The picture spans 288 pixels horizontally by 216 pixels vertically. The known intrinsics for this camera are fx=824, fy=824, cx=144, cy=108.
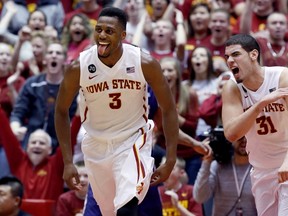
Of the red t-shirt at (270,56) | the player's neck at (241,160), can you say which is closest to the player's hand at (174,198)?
the player's neck at (241,160)

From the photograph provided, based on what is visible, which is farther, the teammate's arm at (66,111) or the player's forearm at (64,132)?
the player's forearm at (64,132)

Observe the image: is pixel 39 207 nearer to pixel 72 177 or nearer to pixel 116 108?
pixel 72 177

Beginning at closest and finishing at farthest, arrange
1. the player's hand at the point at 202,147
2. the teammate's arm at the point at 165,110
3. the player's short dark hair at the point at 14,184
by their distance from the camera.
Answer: the teammate's arm at the point at 165,110, the player's hand at the point at 202,147, the player's short dark hair at the point at 14,184

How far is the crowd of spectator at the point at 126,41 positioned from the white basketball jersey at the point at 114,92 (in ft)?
5.02

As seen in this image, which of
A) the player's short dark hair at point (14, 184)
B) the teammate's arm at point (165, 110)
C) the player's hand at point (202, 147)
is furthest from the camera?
the player's short dark hair at point (14, 184)

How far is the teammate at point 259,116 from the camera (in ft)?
19.9

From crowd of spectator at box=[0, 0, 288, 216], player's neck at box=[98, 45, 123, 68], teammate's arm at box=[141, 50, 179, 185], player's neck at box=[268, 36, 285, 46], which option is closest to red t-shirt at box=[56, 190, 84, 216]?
crowd of spectator at box=[0, 0, 288, 216]

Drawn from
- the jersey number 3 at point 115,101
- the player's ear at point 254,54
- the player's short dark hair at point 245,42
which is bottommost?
the jersey number 3 at point 115,101

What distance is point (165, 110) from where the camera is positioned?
621cm

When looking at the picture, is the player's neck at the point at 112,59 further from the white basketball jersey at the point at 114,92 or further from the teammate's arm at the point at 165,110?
the teammate's arm at the point at 165,110

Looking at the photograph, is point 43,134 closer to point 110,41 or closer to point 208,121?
point 208,121

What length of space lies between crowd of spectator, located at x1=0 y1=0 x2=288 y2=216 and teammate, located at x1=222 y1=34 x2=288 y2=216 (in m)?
1.04

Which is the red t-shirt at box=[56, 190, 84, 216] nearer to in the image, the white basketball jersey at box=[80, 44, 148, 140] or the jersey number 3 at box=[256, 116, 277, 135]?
the white basketball jersey at box=[80, 44, 148, 140]

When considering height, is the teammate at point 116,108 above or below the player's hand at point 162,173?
above
